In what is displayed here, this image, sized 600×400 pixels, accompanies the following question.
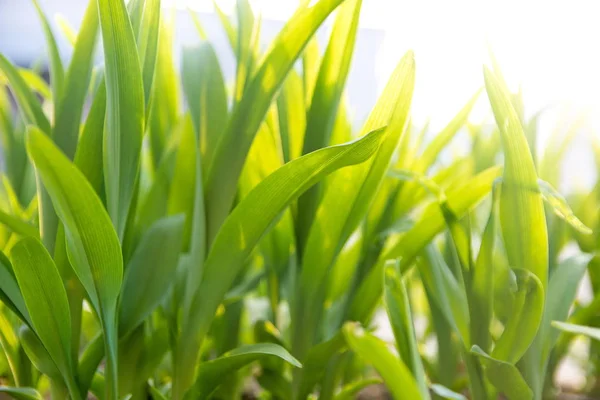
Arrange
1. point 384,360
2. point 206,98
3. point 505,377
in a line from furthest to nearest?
point 206,98, point 505,377, point 384,360

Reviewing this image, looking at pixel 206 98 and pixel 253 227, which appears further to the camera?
pixel 206 98

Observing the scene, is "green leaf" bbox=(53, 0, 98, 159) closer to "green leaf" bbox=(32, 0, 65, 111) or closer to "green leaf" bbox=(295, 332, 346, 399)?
"green leaf" bbox=(32, 0, 65, 111)

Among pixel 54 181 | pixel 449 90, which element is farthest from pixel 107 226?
pixel 449 90

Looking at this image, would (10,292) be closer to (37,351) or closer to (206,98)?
(37,351)

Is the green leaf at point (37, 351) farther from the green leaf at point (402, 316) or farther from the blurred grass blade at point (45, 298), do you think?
the green leaf at point (402, 316)

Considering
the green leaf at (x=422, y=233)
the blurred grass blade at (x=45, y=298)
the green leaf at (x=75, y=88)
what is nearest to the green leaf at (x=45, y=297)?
the blurred grass blade at (x=45, y=298)

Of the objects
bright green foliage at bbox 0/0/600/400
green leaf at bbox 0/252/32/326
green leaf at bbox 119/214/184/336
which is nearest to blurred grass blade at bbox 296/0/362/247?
bright green foliage at bbox 0/0/600/400

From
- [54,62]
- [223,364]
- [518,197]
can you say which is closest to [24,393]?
[223,364]
